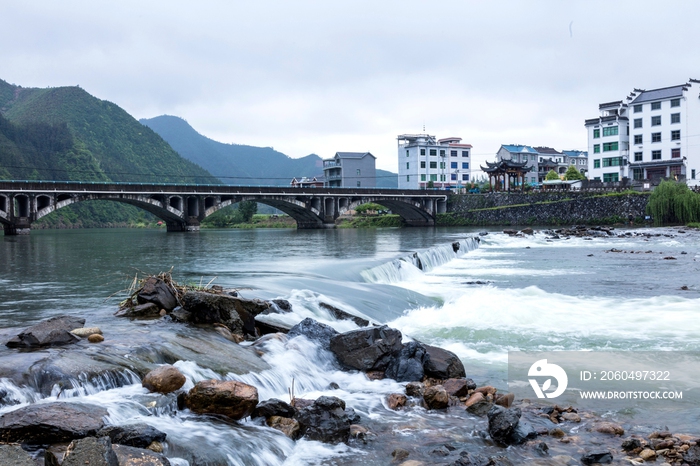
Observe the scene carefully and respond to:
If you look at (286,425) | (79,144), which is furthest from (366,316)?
(79,144)

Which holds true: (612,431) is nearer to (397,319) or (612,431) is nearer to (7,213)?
(397,319)

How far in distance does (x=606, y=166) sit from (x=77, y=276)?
79.2 metres

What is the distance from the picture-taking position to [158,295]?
39.5 ft

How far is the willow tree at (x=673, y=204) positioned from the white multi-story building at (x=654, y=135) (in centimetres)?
932

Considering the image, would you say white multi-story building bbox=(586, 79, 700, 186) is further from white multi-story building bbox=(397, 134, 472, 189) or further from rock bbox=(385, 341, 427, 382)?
rock bbox=(385, 341, 427, 382)

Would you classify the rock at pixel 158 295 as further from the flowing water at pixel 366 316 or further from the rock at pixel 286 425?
the rock at pixel 286 425

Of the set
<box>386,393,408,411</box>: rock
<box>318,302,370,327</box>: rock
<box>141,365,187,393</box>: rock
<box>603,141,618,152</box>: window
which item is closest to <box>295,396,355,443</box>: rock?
<box>386,393,408,411</box>: rock

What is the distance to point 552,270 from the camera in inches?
1067

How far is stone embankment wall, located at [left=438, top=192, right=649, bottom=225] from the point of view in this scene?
231 feet

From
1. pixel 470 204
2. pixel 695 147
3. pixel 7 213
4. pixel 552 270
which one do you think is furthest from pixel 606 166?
pixel 7 213

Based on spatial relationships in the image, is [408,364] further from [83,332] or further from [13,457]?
[13,457]

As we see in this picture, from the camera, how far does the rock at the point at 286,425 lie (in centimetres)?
718

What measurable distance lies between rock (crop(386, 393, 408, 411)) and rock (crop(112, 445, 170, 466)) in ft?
12.6
